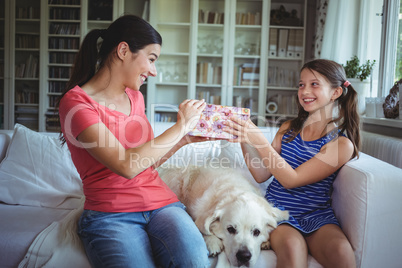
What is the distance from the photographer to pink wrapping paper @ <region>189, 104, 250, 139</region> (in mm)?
1343

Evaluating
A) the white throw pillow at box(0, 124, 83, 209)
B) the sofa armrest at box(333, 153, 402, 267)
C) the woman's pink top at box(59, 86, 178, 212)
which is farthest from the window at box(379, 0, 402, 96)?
the white throw pillow at box(0, 124, 83, 209)

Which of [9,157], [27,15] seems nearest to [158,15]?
[27,15]

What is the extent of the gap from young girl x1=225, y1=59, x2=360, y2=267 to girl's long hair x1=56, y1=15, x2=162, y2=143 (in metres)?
0.48

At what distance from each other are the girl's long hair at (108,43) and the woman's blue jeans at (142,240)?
51 cm

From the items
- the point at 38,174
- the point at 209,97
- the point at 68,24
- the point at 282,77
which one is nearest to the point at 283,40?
the point at 282,77

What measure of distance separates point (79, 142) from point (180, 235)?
0.48 metres

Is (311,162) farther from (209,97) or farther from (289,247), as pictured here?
(209,97)

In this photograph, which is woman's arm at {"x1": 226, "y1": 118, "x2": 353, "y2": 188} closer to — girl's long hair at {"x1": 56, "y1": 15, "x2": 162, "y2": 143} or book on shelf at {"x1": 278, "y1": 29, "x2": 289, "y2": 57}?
girl's long hair at {"x1": 56, "y1": 15, "x2": 162, "y2": 143}

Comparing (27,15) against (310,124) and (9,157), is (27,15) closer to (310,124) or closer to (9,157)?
(9,157)

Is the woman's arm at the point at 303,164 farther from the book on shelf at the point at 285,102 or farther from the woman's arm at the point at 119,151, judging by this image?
the book on shelf at the point at 285,102

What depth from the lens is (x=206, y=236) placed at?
1332 mm

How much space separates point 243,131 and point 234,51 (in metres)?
3.27

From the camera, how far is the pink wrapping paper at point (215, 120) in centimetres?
134

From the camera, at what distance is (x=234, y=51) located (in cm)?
449
